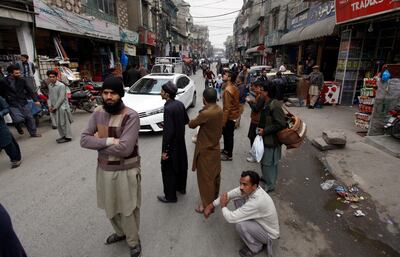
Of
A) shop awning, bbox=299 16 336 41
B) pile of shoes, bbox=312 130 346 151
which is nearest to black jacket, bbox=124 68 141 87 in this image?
shop awning, bbox=299 16 336 41

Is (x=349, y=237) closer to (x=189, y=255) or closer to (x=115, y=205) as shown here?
(x=189, y=255)

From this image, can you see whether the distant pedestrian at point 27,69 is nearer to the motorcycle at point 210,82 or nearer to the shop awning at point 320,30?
the motorcycle at point 210,82

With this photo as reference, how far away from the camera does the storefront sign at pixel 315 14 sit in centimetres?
1246

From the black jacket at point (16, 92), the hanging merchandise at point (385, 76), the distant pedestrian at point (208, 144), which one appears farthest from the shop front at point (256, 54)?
the distant pedestrian at point (208, 144)

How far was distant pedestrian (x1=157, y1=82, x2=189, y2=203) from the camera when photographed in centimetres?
328

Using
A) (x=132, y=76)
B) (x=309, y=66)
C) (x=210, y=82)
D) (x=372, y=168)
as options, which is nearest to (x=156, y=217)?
(x=372, y=168)

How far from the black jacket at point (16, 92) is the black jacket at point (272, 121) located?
5704 millimetres

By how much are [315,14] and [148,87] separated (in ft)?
37.5

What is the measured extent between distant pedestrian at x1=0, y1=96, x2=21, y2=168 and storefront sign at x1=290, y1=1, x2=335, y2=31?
44.3 feet

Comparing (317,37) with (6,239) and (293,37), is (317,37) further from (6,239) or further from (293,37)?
(6,239)

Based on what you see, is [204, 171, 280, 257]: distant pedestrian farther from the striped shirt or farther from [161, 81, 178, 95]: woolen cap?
[161, 81, 178, 95]: woolen cap

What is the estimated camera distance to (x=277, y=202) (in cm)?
383

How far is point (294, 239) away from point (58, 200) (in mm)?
3364

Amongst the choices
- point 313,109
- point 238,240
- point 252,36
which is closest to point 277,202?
point 238,240
